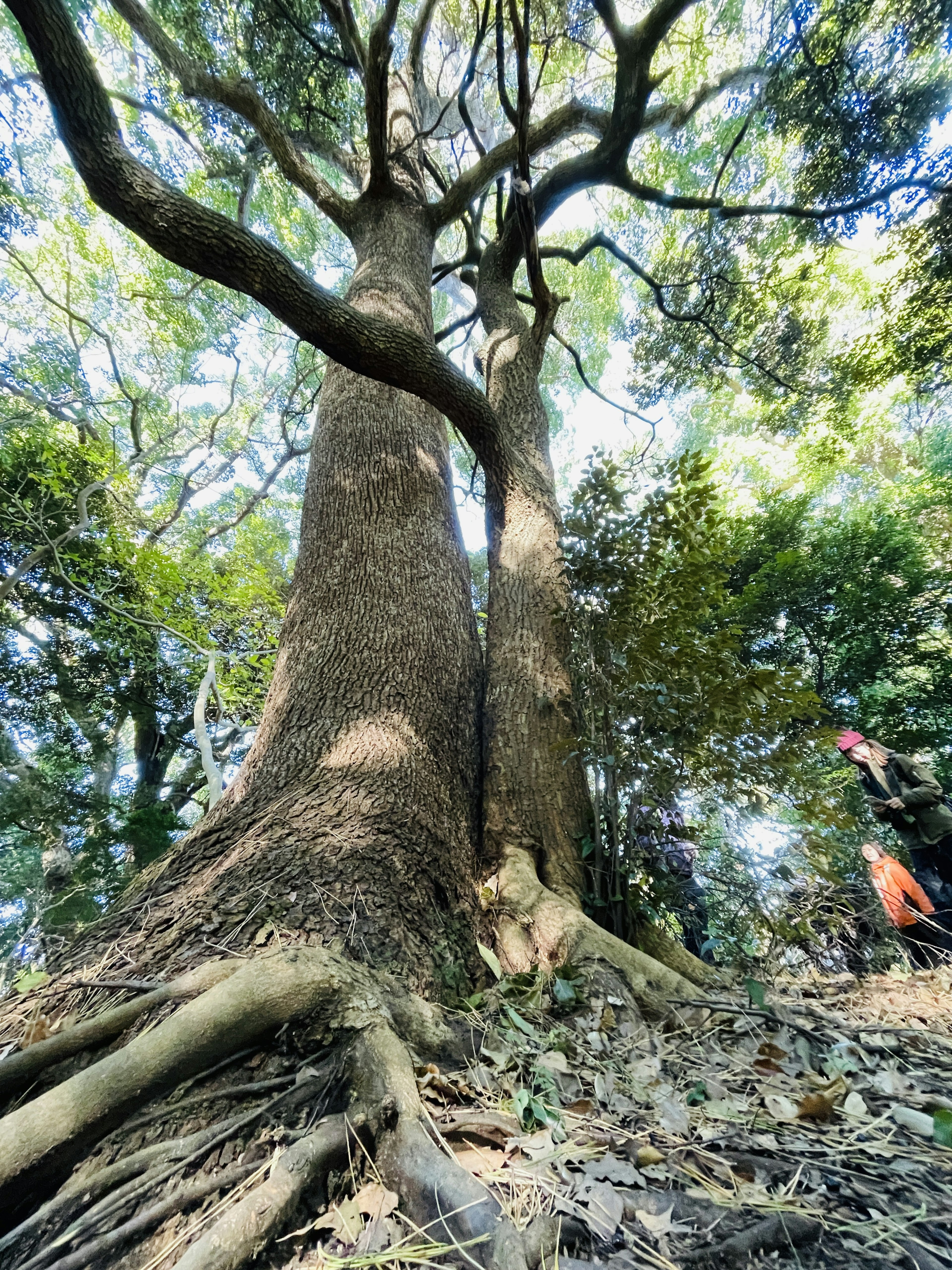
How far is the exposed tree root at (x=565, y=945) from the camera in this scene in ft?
5.40

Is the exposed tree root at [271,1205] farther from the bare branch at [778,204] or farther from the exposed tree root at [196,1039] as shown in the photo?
the bare branch at [778,204]

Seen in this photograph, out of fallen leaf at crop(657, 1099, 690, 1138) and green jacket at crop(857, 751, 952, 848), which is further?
green jacket at crop(857, 751, 952, 848)

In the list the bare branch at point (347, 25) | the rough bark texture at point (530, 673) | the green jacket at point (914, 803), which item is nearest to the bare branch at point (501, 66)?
the rough bark texture at point (530, 673)

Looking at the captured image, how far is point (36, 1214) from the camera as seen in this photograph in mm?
879

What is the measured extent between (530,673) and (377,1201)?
1.90 metres

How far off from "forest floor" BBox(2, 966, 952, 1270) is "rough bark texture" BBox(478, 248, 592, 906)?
0.69 meters

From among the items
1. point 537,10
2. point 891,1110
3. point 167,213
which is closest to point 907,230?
point 537,10

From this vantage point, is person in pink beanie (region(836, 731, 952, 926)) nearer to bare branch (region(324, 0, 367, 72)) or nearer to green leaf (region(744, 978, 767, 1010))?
green leaf (region(744, 978, 767, 1010))

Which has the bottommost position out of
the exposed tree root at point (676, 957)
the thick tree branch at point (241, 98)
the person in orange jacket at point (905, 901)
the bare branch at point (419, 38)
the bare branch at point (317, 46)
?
the person in orange jacket at point (905, 901)

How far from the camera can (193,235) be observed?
87.6 inches

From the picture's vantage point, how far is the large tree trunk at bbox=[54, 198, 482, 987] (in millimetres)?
1547

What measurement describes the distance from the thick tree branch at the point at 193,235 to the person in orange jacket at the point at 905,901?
354 centimetres

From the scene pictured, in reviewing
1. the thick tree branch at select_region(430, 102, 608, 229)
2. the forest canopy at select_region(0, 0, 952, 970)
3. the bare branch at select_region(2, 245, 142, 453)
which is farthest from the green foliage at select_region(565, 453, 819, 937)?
the bare branch at select_region(2, 245, 142, 453)

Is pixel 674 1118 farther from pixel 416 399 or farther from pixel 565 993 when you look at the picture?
pixel 416 399
